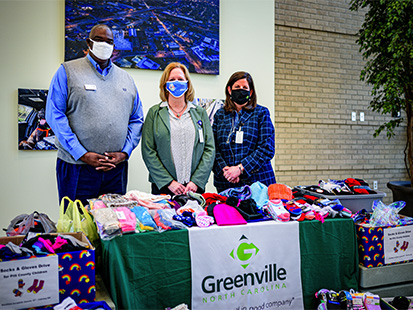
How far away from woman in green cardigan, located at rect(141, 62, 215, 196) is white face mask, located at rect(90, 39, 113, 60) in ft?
1.47

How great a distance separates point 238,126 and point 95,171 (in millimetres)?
1137

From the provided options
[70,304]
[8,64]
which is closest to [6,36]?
[8,64]

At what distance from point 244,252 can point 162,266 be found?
42cm

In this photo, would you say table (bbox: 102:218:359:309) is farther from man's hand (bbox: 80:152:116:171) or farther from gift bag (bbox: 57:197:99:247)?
man's hand (bbox: 80:152:116:171)

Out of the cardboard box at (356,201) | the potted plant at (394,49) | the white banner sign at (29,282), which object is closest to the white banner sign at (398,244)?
the cardboard box at (356,201)

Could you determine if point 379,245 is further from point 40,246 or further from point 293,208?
point 40,246

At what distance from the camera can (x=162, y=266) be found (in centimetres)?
158

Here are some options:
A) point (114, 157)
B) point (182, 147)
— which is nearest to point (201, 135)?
point (182, 147)

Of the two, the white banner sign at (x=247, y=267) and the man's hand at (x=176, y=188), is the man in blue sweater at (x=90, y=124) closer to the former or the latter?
the man's hand at (x=176, y=188)

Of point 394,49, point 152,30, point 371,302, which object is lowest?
point 371,302

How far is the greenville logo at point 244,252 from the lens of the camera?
5.49ft

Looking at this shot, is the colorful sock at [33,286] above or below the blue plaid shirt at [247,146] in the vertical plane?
below

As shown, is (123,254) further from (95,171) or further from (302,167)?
(302,167)

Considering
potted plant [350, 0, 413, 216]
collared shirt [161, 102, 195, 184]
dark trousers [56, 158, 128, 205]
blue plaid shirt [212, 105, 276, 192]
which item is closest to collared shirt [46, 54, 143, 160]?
dark trousers [56, 158, 128, 205]
